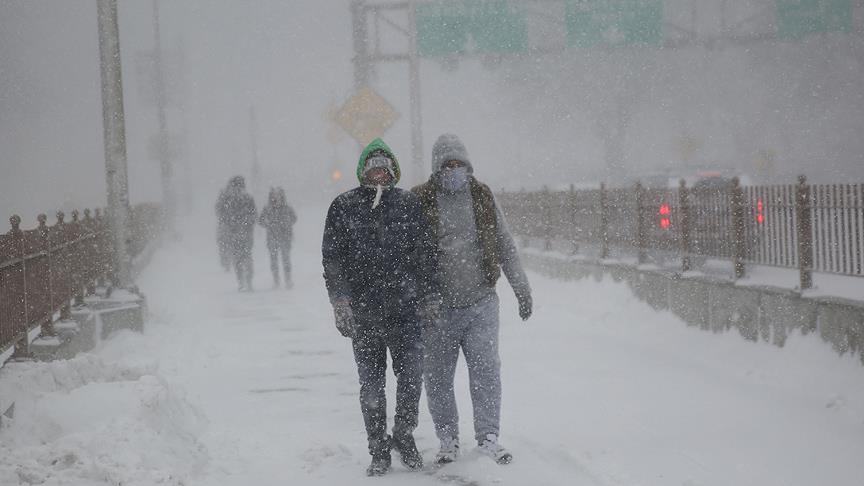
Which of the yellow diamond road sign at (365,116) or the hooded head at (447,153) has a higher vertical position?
the yellow diamond road sign at (365,116)

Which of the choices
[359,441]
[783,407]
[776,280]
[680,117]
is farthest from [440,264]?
[680,117]

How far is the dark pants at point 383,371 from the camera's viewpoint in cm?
632

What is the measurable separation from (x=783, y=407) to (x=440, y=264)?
320 cm

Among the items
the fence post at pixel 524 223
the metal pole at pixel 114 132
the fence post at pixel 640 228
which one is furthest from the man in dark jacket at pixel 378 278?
the fence post at pixel 524 223

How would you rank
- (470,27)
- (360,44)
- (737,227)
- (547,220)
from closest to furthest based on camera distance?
(737,227), (547,220), (360,44), (470,27)

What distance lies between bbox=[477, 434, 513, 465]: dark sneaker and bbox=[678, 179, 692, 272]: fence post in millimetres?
6068

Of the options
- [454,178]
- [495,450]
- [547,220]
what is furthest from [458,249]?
[547,220]

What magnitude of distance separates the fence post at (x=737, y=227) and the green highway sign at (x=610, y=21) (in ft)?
71.0

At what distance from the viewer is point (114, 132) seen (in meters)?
14.0

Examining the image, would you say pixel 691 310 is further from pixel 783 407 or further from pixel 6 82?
pixel 6 82

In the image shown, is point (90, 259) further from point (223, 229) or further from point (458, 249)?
point (458, 249)

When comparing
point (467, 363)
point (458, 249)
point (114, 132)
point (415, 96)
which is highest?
point (415, 96)

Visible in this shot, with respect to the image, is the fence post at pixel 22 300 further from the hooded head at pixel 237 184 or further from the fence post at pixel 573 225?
the hooded head at pixel 237 184

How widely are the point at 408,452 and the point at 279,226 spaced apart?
516 inches
